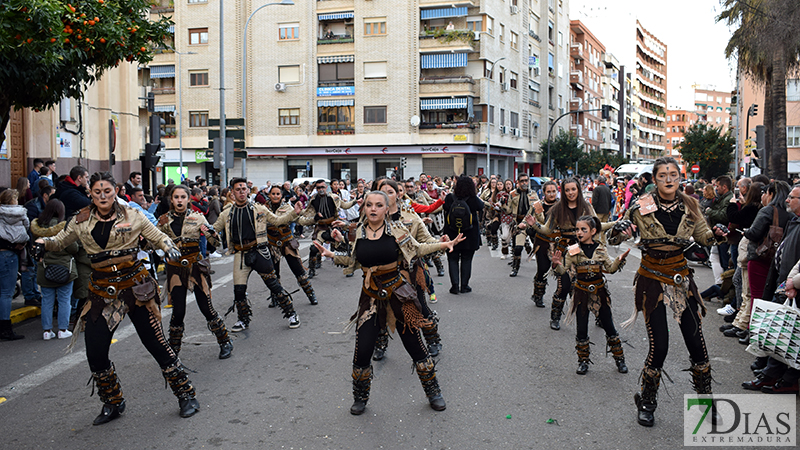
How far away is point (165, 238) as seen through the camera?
553 cm

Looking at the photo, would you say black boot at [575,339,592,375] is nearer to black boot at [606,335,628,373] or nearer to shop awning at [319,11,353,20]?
black boot at [606,335,628,373]

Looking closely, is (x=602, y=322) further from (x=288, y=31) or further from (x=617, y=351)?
(x=288, y=31)

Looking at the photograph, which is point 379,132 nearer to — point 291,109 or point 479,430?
point 291,109

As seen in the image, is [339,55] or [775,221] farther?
[339,55]

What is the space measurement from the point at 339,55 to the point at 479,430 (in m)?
43.8

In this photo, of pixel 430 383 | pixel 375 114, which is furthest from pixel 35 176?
pixel 375 114

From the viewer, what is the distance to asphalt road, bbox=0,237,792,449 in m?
4.75

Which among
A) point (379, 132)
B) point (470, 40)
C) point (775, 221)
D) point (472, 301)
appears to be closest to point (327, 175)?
point (379, 132)

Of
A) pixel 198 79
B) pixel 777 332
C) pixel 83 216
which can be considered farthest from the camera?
pixel 198 79

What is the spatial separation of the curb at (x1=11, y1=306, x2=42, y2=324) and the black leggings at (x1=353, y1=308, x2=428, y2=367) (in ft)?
19.4

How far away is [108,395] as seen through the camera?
16.8ft

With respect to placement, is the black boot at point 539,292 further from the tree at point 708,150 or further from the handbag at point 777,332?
the tree at point 708,150

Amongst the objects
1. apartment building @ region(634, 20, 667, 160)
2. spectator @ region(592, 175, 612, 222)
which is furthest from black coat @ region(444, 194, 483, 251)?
apartment building @ region(634, 20, 667, 160)

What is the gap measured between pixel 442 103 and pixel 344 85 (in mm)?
6999
